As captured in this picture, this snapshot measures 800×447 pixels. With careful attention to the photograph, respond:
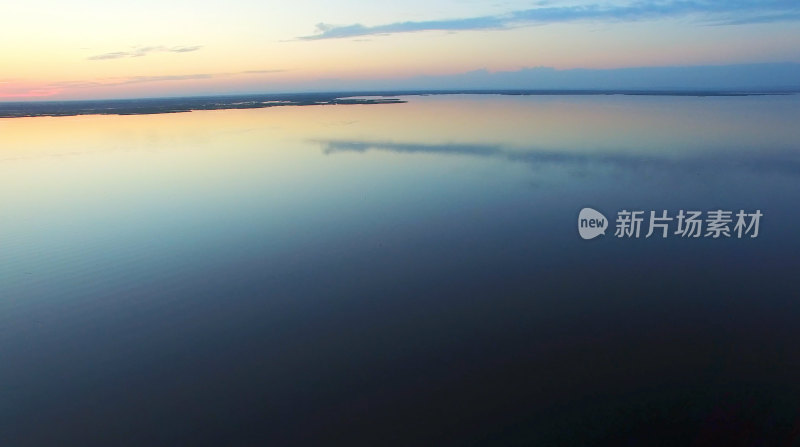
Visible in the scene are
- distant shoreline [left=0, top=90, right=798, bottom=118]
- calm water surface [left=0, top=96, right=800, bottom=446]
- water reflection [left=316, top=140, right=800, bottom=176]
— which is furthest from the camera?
distant shoreline [left=0, top=90, right=798, bottom=118]

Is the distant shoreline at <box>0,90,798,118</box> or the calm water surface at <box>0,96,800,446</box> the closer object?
the calm water surface at <box>0,96,800,446</box>

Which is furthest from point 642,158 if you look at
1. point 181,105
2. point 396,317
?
point 181,105

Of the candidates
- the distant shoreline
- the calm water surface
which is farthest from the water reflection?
the distant shoreline

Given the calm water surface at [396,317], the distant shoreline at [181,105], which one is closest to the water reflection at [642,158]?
the calm water surface at [396,317]

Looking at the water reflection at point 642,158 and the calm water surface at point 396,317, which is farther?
the water reflection at point 642,158

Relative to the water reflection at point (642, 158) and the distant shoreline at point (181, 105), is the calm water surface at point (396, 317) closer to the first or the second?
the water reflection at point (642, 158)

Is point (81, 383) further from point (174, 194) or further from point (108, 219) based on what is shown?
point (174, 194)

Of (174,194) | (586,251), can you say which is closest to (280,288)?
(586,251)

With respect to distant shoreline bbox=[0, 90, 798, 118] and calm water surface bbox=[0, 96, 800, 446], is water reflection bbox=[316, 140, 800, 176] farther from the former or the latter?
distant shoreline bbox=[0, 90, 798, 118]

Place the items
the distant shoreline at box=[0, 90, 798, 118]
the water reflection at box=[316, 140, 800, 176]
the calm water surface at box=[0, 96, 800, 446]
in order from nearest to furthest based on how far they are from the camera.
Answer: the calm water surface at box=[0, 96, 800, 446] < the water reflection at box=[316, 140, 800, 176] < the distant shoreline at box=[0, 90, 798, 118]
